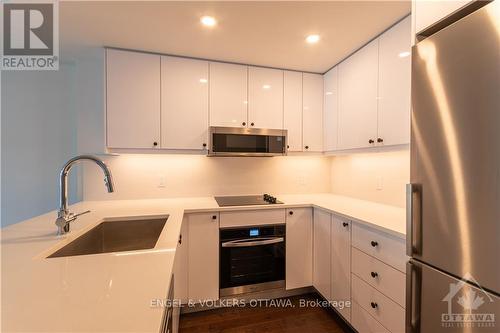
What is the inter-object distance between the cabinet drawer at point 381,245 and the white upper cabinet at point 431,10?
3.52 feet

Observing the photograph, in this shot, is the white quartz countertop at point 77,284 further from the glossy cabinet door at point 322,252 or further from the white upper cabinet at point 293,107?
the white upper cabinet at point 293,107

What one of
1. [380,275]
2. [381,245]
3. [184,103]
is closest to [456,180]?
[381,245]

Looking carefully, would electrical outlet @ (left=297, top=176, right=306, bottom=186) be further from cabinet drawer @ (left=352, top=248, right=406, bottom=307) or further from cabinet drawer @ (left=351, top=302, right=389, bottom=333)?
cabinet drawer @ (left=351, top=302, right=389, bottom=333)

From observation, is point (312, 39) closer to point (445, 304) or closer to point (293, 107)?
point (293, 107)

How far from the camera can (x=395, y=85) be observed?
5.13 feet

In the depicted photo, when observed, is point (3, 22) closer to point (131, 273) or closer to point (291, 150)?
point (131, 273)

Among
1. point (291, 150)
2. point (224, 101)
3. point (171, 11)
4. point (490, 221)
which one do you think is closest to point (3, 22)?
point (171, 11)

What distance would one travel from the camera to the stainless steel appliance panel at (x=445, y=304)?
77cm

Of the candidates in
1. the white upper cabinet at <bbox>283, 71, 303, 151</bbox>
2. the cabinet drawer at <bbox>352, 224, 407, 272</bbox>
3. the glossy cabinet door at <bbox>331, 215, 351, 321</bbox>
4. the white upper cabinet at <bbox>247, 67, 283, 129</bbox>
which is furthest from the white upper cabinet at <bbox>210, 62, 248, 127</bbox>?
the cabinet drawer at <bbox>352, 224, 407, 272</bbox>

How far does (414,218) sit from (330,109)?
1.59 meters

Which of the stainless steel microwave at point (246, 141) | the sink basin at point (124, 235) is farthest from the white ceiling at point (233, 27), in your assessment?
the sink basin at point (124, 235)

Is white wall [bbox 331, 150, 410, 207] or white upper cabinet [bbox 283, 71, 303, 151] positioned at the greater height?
white upper cabinet [bbox 283, 71, 303, 151]

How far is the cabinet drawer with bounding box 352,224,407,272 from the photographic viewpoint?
1229mm

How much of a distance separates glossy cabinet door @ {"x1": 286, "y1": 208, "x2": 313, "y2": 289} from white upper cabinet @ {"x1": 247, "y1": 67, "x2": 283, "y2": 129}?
3.05 ft
